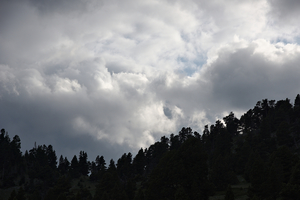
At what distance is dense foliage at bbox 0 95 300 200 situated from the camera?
2132 inches

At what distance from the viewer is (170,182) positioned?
57125 millimetres

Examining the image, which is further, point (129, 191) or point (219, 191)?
point (129, 191)

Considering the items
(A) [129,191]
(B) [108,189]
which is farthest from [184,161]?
(B) [108,189]

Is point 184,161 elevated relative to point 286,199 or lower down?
elevated

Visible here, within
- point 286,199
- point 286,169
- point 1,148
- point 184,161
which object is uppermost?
point 1,148

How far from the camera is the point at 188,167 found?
57750mm

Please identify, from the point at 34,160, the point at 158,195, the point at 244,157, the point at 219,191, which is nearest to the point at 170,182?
the point at 158,195

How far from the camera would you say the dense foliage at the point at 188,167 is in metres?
→ 54.2

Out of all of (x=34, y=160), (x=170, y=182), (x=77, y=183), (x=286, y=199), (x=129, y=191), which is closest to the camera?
(x=286, y=199)

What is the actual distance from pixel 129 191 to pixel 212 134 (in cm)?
7483

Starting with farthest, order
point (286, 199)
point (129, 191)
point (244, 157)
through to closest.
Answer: point (244, 157) < point (129, 191) < point (286, 199)

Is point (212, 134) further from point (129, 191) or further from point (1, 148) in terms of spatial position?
point (1, 148)

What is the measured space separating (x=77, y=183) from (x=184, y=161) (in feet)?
331

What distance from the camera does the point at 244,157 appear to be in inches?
3647
